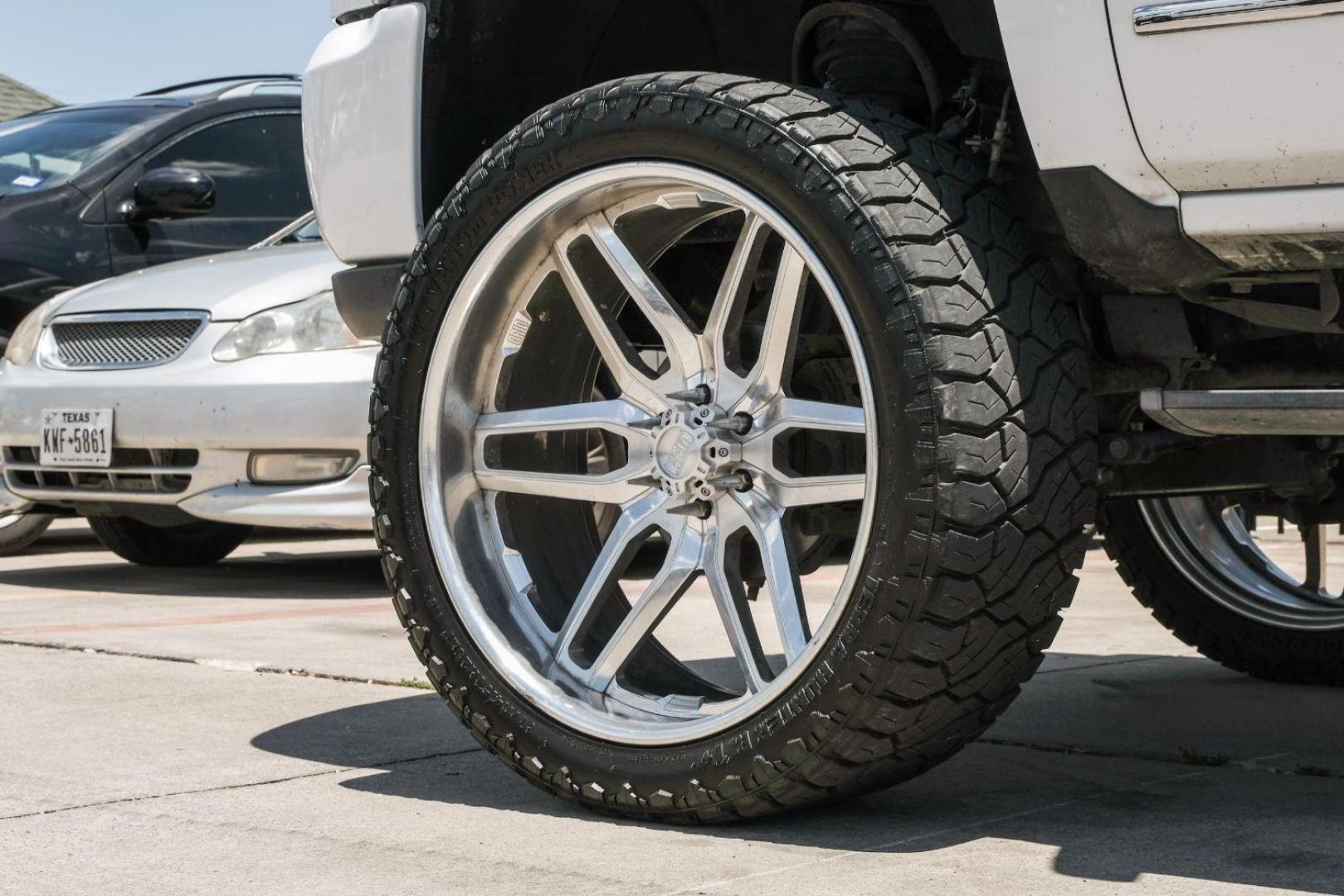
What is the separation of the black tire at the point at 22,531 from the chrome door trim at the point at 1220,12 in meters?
5.88

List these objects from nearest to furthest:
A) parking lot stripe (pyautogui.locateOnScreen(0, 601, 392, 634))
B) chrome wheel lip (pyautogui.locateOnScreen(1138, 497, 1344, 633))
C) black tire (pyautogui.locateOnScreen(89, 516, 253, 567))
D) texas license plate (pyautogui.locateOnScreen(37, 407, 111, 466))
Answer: chrome wheel lip (pyautogui.locateOnScreen(1138, 497, 1344, 633))
parking lot stripe (pyautogui.locateOnScreen(0, 601, 392, 634))
texas license plate (pyautogui.locateOnScreen(37, 407, 111, 466))
black tire (pyautogui.locateOnScreen(89, 516, 253, 567))

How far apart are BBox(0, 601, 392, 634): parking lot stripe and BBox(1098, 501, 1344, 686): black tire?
2330mm

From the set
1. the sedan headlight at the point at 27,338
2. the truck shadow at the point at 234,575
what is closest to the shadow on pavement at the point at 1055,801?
the truck shadow at the point at 234,575

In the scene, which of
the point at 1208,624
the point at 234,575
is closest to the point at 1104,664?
the point at 1208,624

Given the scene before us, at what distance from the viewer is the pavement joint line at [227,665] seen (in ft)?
13.0

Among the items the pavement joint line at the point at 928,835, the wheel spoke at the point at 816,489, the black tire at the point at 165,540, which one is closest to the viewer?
the pavement joint line at the point at 928,835

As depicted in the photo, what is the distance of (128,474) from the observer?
6059 mm

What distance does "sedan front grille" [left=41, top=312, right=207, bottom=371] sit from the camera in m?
6.11

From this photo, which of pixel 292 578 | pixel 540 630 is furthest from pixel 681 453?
pixel 292 578

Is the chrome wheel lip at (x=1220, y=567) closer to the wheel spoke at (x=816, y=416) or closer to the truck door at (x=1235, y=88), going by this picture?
the wheel spoke at (x=816, y=416)

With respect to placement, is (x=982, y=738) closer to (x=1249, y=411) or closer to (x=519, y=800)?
(x=519, y=800)

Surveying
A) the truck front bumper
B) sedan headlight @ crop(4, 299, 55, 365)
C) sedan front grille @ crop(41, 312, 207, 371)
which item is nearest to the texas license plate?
sedan front grille @ crop(41, 312, 207, 371)

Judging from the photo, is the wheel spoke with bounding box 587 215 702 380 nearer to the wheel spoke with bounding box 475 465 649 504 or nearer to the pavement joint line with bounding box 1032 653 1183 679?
the wheel spoke with bounding box 475 465 649 504

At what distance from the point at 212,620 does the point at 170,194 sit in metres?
2.61
